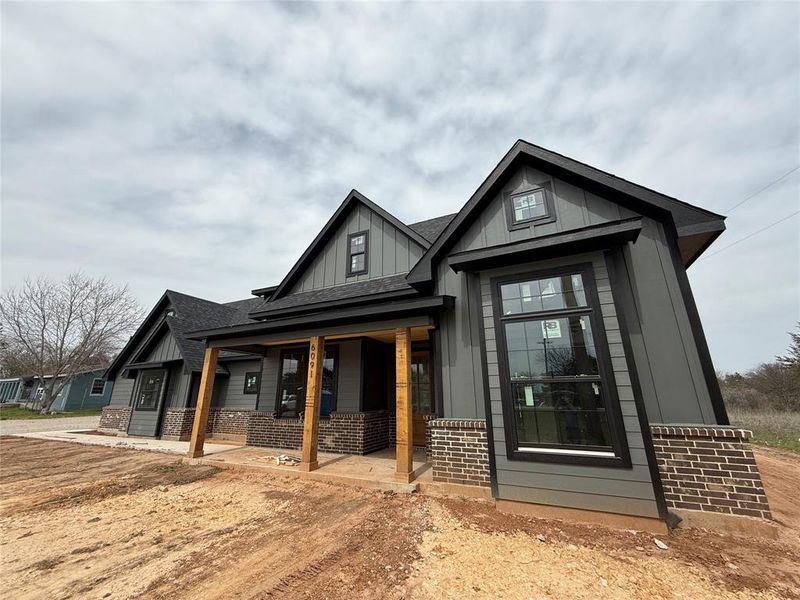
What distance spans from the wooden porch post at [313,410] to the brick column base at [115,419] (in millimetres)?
11470

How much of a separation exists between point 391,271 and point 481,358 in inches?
166

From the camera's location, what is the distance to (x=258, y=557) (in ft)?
10.5

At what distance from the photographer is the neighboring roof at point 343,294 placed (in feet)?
23.6

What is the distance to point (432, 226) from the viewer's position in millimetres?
9789

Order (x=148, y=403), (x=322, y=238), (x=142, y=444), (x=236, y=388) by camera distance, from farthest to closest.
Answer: (x=148, y=403) < (x=236, y=388) < (x=142, y=444) < (x=322, y=238)

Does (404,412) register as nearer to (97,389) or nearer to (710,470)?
(710,470)

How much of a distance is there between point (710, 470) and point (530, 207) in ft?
14.6

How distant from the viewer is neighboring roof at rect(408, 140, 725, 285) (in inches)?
179

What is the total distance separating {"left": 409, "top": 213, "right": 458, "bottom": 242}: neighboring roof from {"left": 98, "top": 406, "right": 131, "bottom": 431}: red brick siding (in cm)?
1409

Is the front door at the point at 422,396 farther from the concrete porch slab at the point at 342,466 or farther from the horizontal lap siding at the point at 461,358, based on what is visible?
the horizontal lap siding at the point at 461,358

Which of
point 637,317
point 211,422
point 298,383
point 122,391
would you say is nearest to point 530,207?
point 637,317

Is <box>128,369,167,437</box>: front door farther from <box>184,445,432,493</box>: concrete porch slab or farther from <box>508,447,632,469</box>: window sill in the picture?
<box>508,447,632,469</box>: window sill

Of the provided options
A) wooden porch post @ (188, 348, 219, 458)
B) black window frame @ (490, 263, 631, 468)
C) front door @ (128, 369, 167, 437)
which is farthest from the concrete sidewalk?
black window frame @ (490, 263, 631, 468)

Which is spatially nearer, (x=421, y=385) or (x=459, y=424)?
(x=459, y=424)
